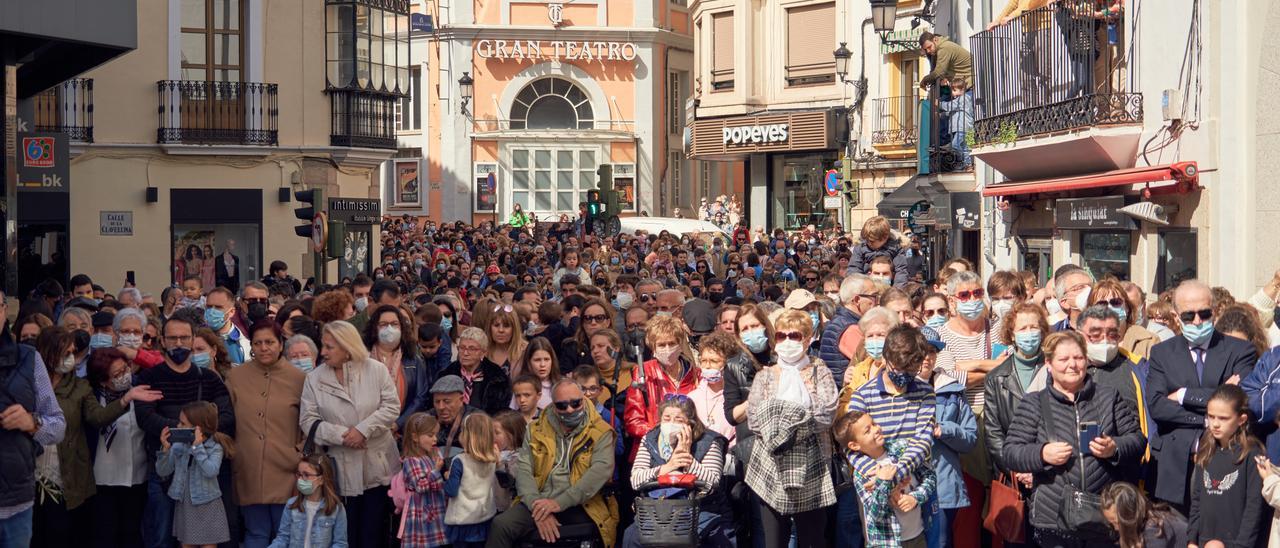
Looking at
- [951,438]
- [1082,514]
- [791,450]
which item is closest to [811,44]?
[951,438]

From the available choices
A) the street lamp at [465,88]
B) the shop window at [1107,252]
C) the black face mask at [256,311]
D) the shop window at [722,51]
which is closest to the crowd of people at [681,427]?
the black face mask at [256,311]

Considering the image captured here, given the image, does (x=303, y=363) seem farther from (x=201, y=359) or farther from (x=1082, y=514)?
(x=1082, y=514)

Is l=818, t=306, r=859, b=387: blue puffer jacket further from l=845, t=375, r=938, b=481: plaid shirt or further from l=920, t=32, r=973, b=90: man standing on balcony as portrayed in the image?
l=920, t=32, r=973, b=90: man standing on balcony

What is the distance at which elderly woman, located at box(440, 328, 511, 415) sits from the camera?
10.7 metres

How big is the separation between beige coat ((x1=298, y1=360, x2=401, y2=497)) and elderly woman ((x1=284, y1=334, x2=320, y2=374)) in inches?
17.7

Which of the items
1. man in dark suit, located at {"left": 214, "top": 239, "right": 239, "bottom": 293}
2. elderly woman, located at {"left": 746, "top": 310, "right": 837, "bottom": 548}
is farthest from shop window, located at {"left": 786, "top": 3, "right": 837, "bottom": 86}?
elderly woman, located at {"left": 746, "top": 310, "right": 837, "bottom": 548}

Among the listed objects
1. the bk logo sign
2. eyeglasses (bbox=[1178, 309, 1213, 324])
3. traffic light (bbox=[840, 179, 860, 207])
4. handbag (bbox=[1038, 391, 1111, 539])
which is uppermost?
traffic light (bbox=[840, 179, 860, 207])

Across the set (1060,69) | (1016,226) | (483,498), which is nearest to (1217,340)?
(483,498)

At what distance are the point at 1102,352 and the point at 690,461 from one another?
2292 millimetres

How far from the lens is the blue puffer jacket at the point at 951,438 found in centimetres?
898

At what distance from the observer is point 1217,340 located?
9.12 m

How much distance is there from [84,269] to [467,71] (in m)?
28.8

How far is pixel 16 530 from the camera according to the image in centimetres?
902

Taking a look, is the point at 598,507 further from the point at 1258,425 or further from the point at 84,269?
the point at 84,269
